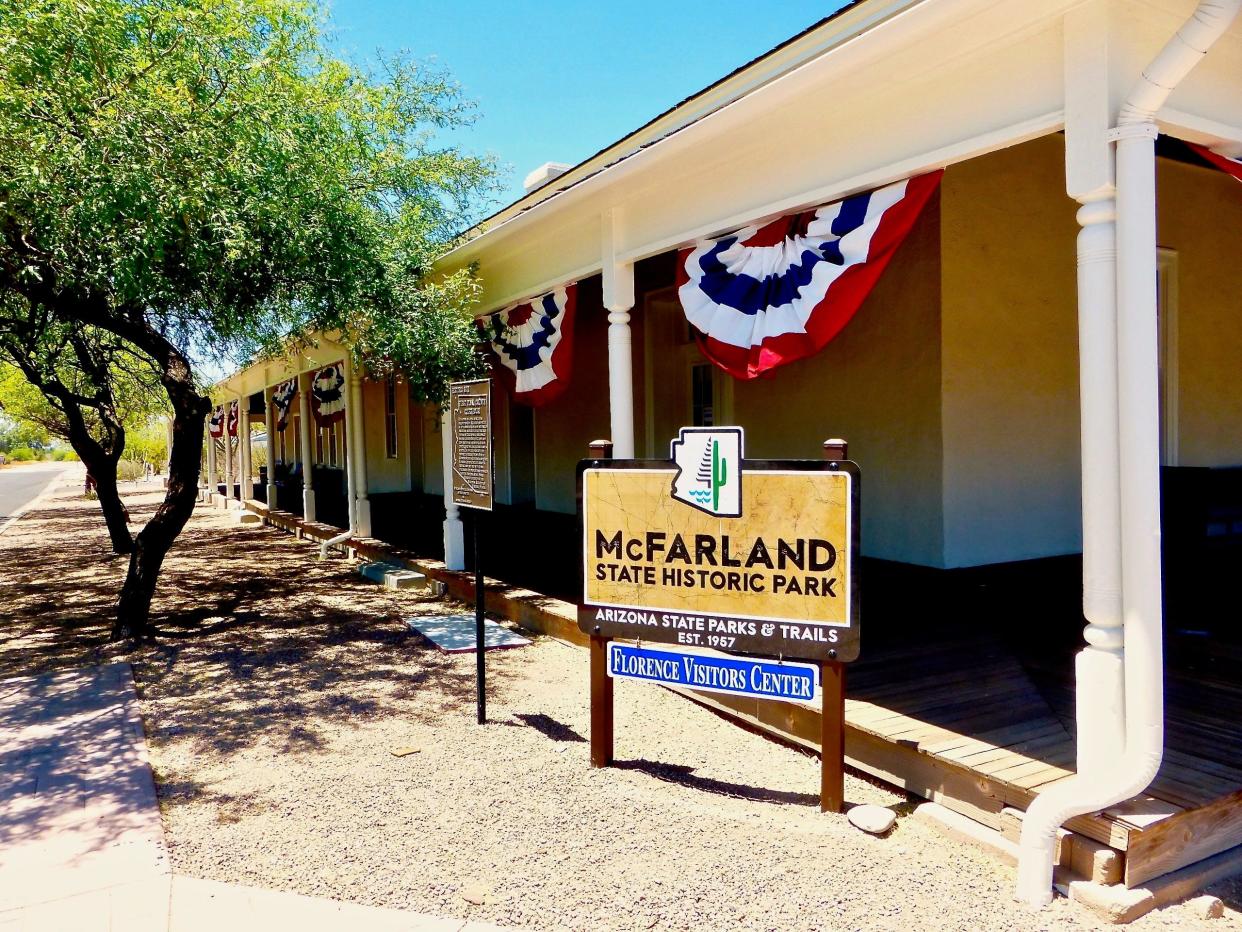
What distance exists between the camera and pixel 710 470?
3.90 m

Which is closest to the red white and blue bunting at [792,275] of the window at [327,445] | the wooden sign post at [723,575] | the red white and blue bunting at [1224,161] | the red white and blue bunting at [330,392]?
the wooden sign post at [723,575]

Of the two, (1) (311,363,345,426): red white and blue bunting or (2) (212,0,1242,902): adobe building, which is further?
(1) (311,363,345,426): red white and blue bunting

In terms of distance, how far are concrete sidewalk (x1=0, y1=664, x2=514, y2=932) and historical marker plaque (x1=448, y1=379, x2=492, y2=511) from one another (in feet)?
6.97

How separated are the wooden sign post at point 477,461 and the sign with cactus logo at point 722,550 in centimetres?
86

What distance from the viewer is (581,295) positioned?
10711 millimetres

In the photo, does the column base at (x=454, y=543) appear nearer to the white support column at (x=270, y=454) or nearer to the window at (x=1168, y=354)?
the window at (x=1168, y=354)

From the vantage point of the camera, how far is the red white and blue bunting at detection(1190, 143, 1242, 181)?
348cm

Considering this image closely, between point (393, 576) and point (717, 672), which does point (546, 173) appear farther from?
point (717, 672)

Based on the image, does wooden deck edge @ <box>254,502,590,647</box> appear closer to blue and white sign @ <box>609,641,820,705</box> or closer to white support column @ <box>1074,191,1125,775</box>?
blue and white sign @ <box>609,641,820,705</box>

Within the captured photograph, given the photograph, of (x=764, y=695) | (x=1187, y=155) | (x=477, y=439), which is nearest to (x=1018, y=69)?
(x=764, y=695)

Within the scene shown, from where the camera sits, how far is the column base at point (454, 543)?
29.0ft

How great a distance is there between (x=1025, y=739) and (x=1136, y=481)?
1.32m

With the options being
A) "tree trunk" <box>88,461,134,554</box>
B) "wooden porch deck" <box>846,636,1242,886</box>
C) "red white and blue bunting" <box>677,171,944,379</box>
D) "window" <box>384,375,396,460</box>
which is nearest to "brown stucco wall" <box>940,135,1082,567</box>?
"wooden porch deck" <box>846,636,1242,886</box>

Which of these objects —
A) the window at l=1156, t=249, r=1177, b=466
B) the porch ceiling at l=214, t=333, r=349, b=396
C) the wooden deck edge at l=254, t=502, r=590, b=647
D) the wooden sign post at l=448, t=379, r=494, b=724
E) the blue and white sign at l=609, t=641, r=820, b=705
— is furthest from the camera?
the porch ceiling at l=214, t=333, r=349, b=396
